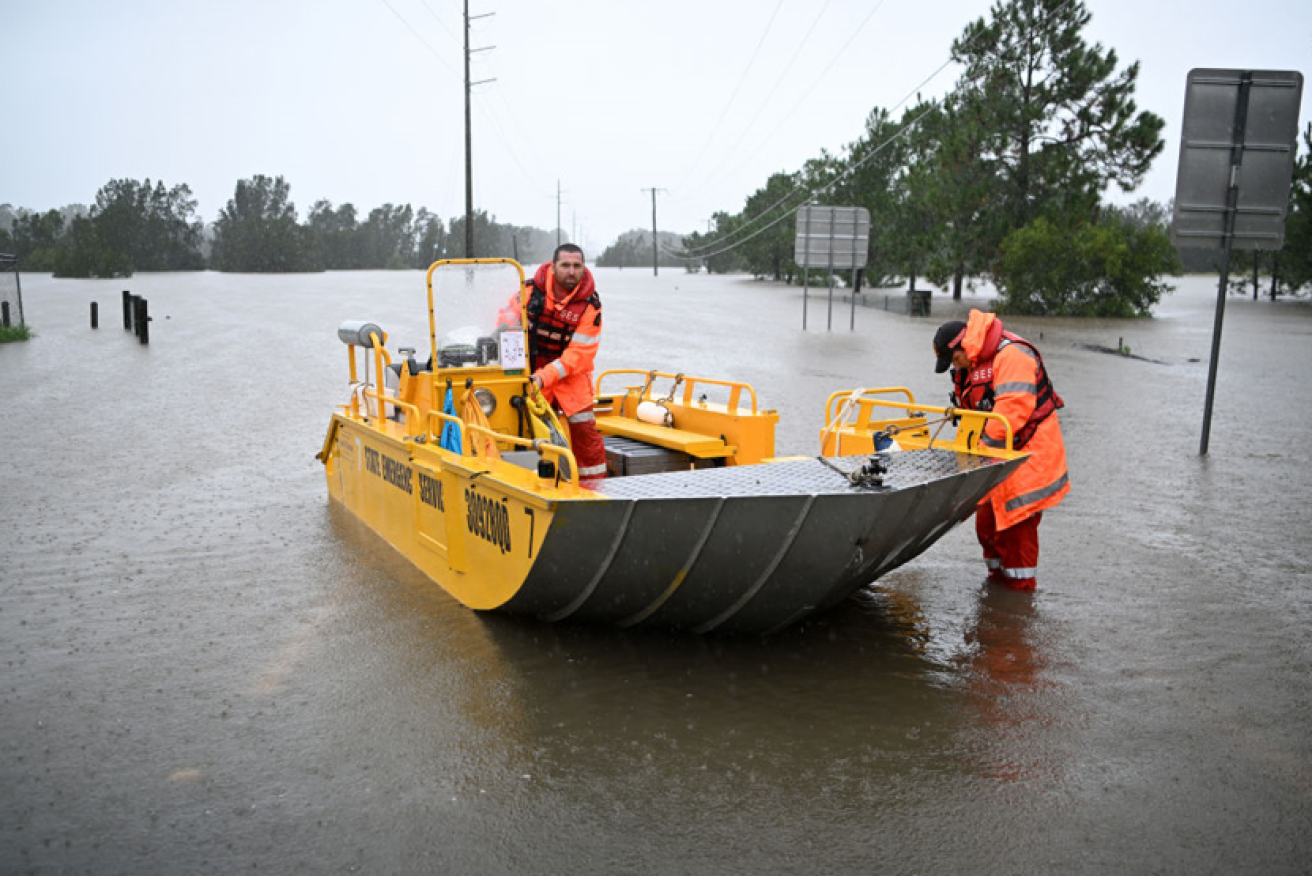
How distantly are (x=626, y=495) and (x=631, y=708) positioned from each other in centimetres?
95

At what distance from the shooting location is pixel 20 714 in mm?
4547

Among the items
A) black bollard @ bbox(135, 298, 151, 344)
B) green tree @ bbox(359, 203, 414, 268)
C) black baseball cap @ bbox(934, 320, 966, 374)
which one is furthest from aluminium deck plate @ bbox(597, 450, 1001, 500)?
green tree @ bbox(359, 203, 414, 268)

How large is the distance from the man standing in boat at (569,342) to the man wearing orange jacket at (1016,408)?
7.17 ft

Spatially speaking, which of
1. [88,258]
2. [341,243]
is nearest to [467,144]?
[88,258]

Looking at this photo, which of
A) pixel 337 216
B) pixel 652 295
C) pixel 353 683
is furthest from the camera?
pixel 337 216

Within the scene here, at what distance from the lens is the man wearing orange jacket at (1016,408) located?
19.0ft

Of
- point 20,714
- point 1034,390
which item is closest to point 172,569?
point 20,714

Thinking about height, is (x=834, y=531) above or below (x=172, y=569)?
above

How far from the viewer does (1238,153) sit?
10320 millimetres

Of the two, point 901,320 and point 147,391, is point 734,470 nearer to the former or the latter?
point 147,391

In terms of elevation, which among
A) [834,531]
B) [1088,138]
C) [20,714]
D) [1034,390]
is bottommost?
[20,714]

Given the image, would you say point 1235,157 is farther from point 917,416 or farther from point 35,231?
point 35,231

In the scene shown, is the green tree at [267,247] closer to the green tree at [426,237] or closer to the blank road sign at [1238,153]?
the green tree at [426,237]

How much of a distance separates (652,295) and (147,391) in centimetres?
4006
